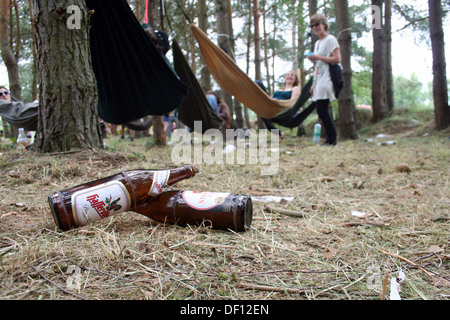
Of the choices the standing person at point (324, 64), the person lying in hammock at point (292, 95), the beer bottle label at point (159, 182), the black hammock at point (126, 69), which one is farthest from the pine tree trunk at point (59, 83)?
the person lying in hammock at point (292, 95)

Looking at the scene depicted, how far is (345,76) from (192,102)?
8.75 ft

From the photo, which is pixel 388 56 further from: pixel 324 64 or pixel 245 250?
pixel 245 250

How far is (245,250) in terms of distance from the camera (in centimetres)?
97

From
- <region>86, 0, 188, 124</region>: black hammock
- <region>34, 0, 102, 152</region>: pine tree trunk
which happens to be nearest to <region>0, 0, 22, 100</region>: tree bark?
<region>86, 0, 188, 124</region>: black hammock

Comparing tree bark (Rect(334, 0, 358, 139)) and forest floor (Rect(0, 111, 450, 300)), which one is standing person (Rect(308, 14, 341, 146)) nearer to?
tree bark (Rect(334, 0, 358, 139))

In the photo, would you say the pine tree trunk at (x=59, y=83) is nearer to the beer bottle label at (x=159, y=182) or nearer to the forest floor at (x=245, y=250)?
the forest floor at (x=245, y=250)

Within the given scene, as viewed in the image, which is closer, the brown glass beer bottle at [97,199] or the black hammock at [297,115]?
the brown glass beer bottle at [97,199]

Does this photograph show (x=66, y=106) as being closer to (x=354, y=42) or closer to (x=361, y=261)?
(x=361, y=261)

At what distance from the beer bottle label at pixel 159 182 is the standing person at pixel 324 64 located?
3.12 meters

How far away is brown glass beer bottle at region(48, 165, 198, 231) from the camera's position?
1023 mm

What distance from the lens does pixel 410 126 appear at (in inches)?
229

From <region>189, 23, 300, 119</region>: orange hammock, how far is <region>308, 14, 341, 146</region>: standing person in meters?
0.52

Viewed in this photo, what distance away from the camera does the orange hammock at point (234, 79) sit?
367cm

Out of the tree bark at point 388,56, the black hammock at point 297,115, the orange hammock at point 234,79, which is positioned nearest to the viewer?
the orange hammock at point 234,79
